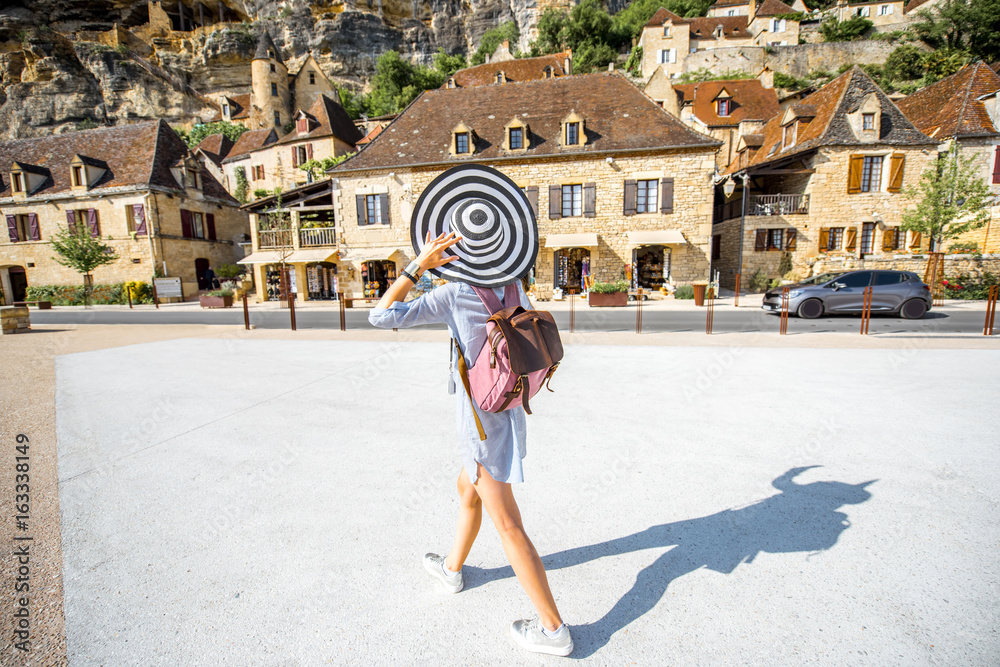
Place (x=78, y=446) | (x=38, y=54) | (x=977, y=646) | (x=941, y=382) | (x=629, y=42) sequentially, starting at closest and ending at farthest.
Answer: (x=977, y=646), (x=78, y=446), (x=941, y=382), (x=38, y=54), (x=629, y=42)

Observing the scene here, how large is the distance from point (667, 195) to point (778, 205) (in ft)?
22.3

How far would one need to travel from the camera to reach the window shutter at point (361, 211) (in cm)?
2108

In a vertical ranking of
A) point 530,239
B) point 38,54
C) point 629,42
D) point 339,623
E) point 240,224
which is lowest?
point 339,623

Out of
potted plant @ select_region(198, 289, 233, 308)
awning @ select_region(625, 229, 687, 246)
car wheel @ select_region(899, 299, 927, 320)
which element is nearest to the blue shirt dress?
car wheel @ select_region(899, 299, 927, 320)

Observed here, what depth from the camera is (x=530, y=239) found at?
2131 millimetres

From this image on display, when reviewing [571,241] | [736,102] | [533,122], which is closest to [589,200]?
[571,241]

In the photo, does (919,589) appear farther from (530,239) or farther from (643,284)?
(643,284)

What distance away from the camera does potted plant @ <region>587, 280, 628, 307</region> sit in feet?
54.1

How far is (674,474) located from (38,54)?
66.5 m

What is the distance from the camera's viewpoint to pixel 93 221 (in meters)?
24.9

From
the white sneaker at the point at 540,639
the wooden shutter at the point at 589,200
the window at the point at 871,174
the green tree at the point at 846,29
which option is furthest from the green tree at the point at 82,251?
the green tree at the point at 846,29

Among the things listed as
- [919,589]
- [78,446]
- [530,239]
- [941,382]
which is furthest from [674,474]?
[78,446]

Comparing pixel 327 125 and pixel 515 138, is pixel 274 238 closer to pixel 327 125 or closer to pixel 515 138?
pixel 515 138

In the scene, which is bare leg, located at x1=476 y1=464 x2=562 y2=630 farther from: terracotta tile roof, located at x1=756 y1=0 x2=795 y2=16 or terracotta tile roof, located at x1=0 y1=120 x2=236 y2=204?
terracotta tile roof, located at x1=756 y1=0 x2=795 y2=16
